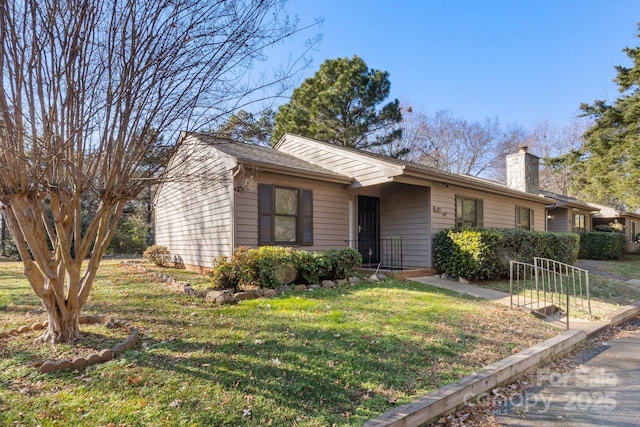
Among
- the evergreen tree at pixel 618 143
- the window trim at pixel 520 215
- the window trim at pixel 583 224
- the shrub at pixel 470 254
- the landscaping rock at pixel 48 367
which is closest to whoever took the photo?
the landscaping rock at pixel 48 367

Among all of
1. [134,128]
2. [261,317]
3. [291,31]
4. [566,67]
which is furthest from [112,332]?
[566,67]

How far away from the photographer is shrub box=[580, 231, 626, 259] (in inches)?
703

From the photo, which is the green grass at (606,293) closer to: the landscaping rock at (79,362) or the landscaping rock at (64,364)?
the landscaping rock at (79,362)

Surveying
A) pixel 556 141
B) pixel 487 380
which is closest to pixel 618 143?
pixel 556 141

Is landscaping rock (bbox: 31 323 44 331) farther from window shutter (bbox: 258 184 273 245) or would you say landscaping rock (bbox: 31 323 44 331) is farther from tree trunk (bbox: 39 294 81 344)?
window shutter (bbox: 258 184 273 245)

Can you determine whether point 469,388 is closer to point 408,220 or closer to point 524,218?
point 408,220

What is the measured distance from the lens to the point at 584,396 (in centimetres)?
349

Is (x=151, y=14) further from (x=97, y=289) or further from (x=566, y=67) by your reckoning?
(x=566, y=67)

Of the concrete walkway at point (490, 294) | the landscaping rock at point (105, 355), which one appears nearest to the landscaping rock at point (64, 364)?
the landscaping rock at point (105, 355)

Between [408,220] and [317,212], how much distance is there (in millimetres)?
2866

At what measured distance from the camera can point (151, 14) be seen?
3.40m

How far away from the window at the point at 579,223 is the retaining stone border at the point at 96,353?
22279 millimetres

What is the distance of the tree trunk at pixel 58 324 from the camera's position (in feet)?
12.4

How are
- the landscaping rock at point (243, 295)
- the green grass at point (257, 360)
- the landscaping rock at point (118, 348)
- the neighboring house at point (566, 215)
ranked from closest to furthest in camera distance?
the green grass at point (257, 360)
the landscaping rock at point (118, 348)
the landscaping rock at point (243, 295)
the neighboring house at point (566, 215)
